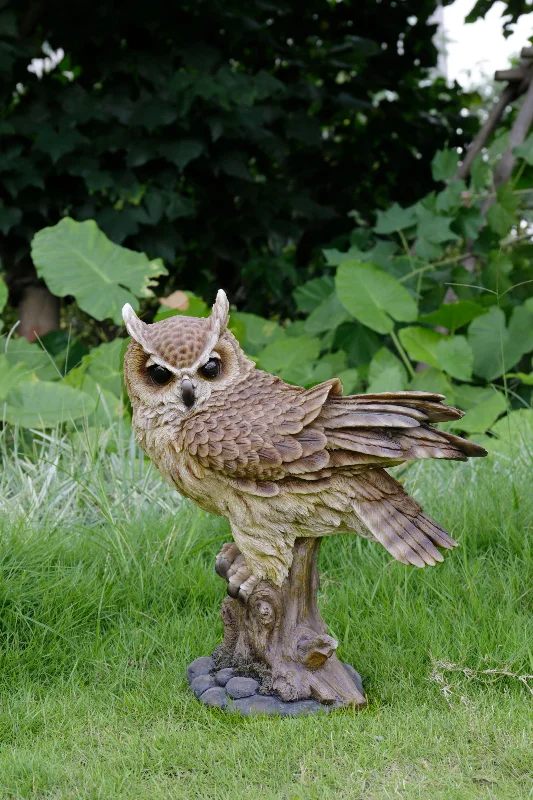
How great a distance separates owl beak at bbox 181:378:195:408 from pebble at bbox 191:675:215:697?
687mm

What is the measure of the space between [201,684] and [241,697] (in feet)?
0.37

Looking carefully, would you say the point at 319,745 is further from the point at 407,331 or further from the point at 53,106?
the point at 53,106

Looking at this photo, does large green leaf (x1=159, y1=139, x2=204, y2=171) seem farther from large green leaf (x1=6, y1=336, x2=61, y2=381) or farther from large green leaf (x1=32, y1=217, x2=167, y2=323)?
large green leaf (x1=6, y1=336, x2=61, y2=381)

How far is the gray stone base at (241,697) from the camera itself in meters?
2.03

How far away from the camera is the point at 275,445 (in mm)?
1952

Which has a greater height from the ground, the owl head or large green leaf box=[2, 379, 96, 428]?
the owl head

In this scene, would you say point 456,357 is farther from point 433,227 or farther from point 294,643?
point 294,643

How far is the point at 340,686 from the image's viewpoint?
81.7 inches

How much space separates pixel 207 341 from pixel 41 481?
5.43ft

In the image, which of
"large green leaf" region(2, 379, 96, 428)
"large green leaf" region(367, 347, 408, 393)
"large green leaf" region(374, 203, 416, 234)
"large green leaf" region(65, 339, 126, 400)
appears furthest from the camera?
"large green leaf" region(374, 203, 416, 234)

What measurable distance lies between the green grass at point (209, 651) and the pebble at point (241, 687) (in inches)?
2.4

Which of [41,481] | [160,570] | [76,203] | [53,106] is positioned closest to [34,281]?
[76,203]

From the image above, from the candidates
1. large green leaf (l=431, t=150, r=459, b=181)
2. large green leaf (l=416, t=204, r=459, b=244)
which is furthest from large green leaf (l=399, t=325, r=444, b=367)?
large green leaf (l=431, t=150, r=459, b=181)

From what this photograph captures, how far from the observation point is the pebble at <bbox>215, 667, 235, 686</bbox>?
6.93 ft
